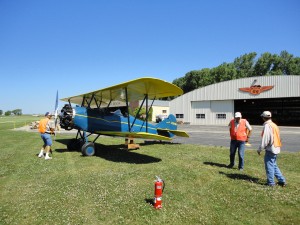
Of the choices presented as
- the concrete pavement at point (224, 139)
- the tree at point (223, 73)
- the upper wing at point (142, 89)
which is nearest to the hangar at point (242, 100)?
the concrete pavement at point (224, 139)

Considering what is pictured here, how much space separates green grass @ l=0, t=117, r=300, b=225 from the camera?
14.6ft

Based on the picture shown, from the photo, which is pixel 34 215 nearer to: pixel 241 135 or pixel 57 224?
pixel 57 224

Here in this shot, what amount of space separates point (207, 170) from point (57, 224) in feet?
16.5

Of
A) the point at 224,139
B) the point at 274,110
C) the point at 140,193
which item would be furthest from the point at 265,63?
the point at 140,193

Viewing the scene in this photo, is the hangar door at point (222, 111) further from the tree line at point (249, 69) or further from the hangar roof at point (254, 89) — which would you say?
the tree line at point (249, 69)

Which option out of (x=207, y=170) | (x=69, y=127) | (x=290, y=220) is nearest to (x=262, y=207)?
(x=290, y=220)

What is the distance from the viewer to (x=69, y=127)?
10688 mm

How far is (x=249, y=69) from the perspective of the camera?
80.5m

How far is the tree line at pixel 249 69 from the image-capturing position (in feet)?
245

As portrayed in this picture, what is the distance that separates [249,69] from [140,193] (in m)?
84.0

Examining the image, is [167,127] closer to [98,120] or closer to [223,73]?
[98,120]

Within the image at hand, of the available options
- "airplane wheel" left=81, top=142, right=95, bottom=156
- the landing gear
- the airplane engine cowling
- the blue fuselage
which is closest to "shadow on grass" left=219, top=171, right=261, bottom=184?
the blue fuselage

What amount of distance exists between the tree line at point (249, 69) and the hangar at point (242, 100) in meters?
28.3

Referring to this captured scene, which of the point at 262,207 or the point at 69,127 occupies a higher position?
the point at 69,127
